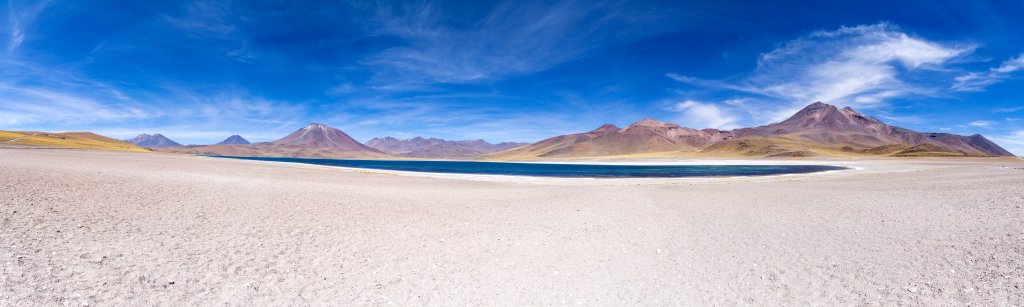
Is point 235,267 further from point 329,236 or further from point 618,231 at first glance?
point 618,231

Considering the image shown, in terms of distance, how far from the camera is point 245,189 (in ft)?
59.3

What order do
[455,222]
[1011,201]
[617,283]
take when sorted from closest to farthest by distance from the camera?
[617,283]
[455,222]
[1011,201]

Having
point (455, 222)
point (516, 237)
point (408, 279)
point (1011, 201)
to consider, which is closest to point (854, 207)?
point (1011, 201)

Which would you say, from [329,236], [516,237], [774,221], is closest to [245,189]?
[329,236]

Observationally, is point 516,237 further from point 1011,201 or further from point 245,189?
point 1011,201

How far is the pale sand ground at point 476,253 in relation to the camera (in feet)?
20.3

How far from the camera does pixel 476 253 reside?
8828mm

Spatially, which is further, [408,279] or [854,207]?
[854,207]

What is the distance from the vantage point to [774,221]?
12773mm

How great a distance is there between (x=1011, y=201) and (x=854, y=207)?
5.73 m

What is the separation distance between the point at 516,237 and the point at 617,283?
153 inches

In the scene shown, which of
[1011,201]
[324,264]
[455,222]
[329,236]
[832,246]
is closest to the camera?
[324,264]

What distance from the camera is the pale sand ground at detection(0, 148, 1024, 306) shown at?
6.18 meters

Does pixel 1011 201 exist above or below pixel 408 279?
above
